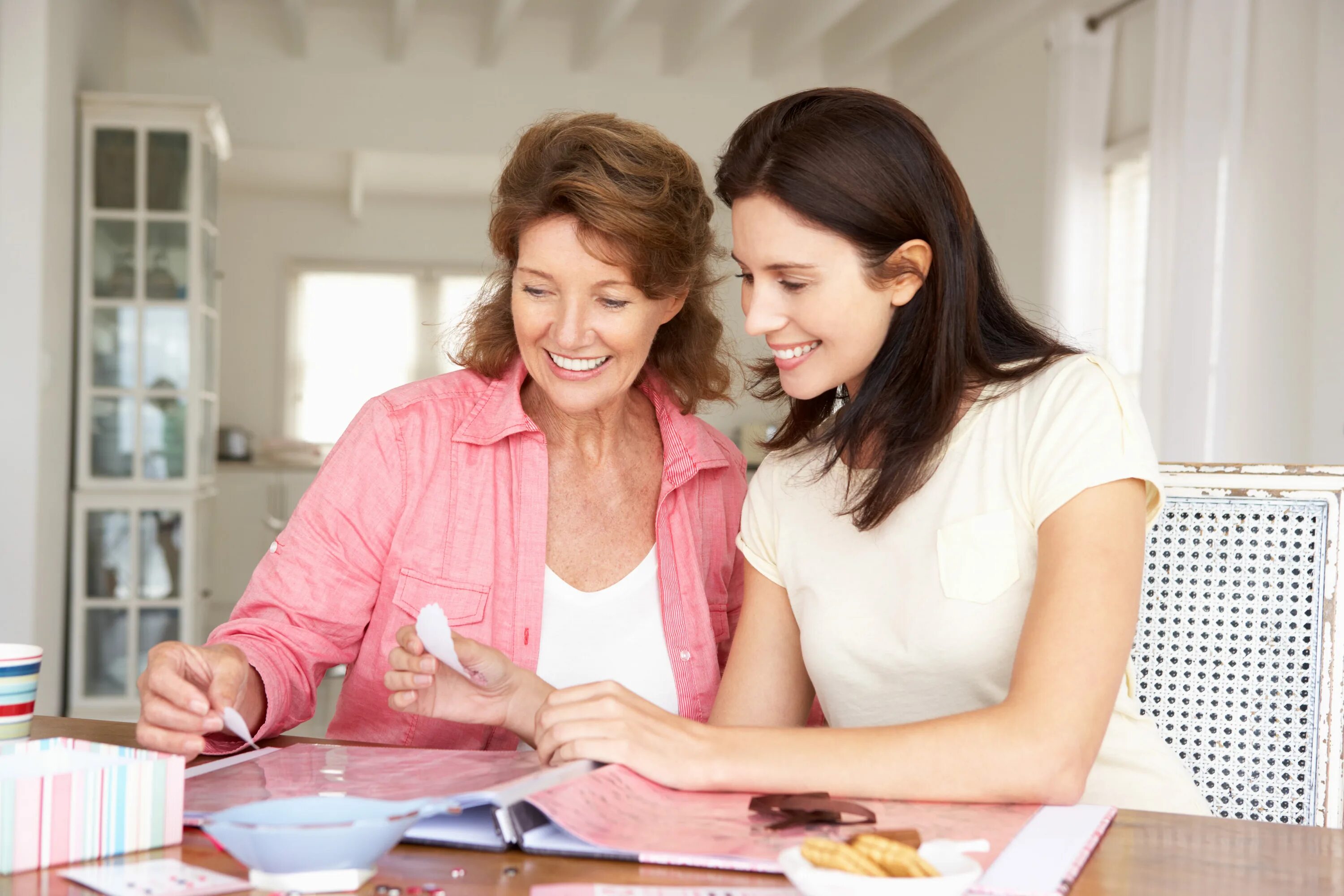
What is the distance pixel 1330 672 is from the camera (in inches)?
58.2

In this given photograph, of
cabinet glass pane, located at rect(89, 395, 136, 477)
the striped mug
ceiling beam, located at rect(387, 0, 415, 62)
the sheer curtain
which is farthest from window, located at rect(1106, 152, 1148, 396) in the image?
the striped mug

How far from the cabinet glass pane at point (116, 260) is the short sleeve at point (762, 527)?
13.2ft

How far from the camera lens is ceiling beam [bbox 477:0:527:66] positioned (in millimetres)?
5777

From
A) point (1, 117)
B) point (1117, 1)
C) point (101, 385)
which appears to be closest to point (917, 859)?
point (1, 117)

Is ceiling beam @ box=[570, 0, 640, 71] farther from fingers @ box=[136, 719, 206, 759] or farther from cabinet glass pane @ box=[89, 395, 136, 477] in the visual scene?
fingers @ box=[136, 719, 206, 759]

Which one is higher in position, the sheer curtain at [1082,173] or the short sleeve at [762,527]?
the sheer curtain at [1082,173]

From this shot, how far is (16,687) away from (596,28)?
5580 millimetres

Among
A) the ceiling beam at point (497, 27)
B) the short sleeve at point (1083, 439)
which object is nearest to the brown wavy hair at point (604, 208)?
the short sleeve at point (1083, 439)

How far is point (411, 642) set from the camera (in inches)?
50.8

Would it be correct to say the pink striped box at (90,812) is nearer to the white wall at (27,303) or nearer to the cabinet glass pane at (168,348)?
the white wall at (27,303)

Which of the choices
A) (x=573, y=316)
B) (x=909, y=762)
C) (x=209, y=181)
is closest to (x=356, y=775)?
(x=909, y=762)

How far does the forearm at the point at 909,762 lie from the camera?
1075mm

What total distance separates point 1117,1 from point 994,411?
4.48 m

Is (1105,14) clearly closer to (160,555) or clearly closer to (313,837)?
(160,555)
